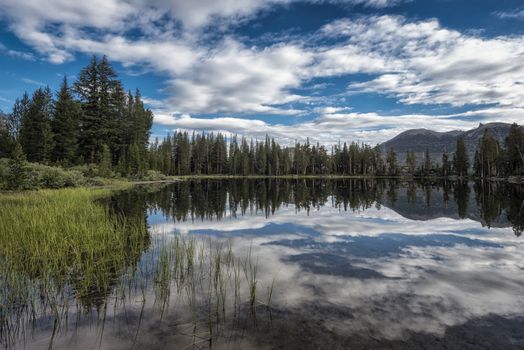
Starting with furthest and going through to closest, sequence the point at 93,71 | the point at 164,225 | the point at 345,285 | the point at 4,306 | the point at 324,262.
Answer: the point at 93,71 → the point at 164,225 → the point at 324,262 → the point at 345,285 → the point at 4,306

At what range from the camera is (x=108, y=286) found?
21.6 ft

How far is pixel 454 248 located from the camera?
1090 centimetres

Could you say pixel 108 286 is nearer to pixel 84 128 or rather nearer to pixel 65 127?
pixel 65 127

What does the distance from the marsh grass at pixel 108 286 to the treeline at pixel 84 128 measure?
34088 millimetres

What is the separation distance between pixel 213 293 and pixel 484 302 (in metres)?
5.62

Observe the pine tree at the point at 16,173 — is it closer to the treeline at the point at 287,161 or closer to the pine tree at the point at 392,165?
the treeline at the point at 287,161

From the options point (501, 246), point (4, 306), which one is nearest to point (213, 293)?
point (4, 306)

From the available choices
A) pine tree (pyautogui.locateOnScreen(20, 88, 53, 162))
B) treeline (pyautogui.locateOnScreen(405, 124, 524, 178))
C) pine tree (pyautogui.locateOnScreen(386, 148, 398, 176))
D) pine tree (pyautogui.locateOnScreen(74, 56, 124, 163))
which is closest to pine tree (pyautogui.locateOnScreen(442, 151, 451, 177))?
treeline (pyautogui.locateOnScreen(405, 124, 524, 178))

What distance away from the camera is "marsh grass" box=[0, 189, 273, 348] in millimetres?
5062

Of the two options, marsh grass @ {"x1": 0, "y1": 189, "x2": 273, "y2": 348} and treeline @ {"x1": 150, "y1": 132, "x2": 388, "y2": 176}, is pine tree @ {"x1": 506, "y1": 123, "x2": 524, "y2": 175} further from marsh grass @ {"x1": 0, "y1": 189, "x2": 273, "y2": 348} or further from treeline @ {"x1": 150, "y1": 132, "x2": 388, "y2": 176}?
marsh grass @ {"x1": 0, "y1": 189, "x2": 273, "y2": 348}

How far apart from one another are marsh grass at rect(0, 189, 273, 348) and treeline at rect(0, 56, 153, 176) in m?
34.1

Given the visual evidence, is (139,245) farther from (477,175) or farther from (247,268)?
(477,175)

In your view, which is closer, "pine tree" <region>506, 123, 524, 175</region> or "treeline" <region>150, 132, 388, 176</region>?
"pine tree" <region>506, 123, 524, 175</region>

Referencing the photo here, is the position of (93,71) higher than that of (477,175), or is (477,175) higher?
(93,71)
